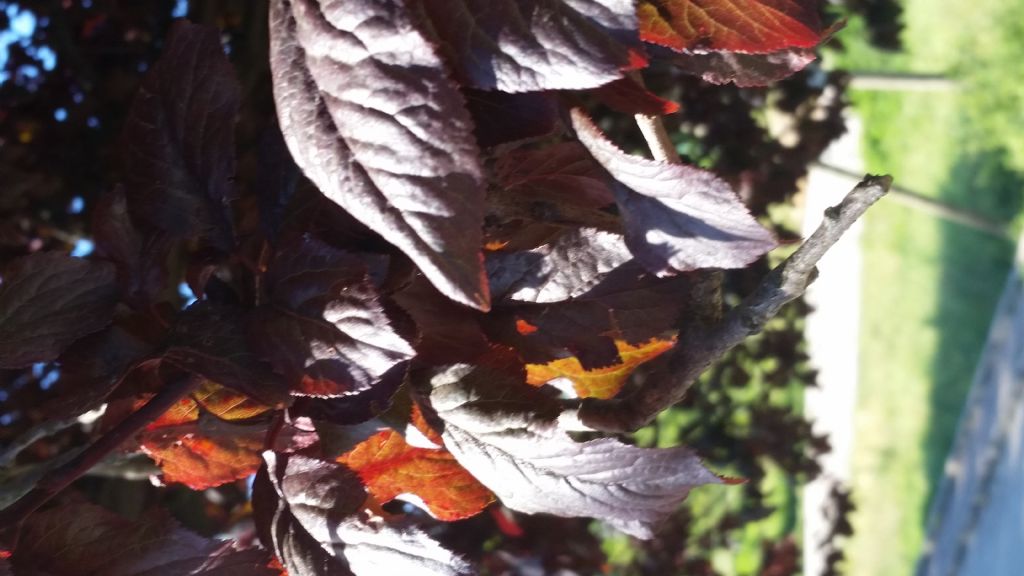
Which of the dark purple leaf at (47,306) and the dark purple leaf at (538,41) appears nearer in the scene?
the dark purple leaf at (538,41)

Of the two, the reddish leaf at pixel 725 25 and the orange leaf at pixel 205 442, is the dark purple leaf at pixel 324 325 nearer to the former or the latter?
the orange leaf at pixel 205 442

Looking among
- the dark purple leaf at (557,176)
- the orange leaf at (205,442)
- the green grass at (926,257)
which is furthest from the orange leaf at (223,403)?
the green grass at (926,257)

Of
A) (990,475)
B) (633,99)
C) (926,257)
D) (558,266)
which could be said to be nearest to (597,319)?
(558,266)

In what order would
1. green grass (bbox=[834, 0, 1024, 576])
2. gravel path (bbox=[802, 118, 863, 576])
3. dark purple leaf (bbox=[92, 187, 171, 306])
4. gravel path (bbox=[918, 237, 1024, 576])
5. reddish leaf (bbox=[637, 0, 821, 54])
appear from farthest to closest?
green grass (bbox=[834, 0, 1024, 576]) < gravel path (bbox=[802, 118, 863, 576]) < gravel path (bbox=[918, 237, 1024, 576]) < dark purple leaf (bbox=[92, 187, 171, 306]) < reddish leaf (bbox=[637, 0, 821, 54])

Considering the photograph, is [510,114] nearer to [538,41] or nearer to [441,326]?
[538,41]

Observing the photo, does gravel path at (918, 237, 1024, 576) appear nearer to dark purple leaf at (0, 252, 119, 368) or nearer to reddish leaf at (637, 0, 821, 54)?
reddish leaf at (637, 0, 821, 54)

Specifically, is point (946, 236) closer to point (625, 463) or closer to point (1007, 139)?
point (1007, 139)

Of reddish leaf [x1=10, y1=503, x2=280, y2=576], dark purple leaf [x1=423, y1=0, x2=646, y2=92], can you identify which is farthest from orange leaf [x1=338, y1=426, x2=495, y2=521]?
dark purple leaf [x1=423, y1=0, x2=646, y2=92]
